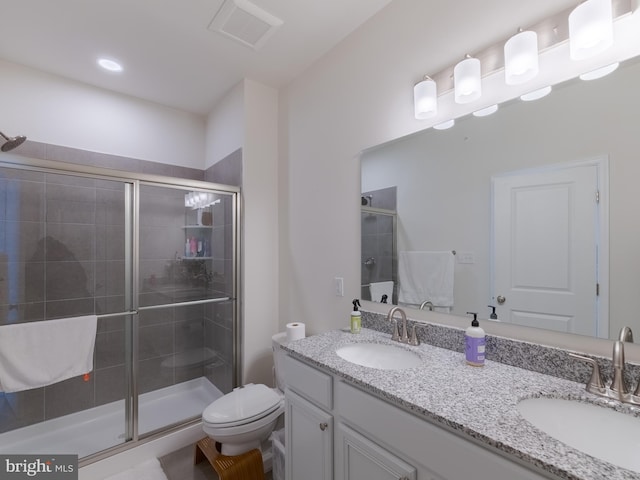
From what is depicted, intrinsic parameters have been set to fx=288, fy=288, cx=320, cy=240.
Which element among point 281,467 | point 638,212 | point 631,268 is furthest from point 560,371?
point 281,467

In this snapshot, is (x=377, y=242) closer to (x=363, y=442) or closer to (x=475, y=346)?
(x=475, y=346)

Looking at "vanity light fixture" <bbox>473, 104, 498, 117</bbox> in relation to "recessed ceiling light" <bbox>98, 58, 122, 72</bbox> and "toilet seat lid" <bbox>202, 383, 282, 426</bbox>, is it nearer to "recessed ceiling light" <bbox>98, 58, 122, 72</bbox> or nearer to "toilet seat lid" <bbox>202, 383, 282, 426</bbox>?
"toilet seat lid" <bbox>202, 383, 282, 426</bbox>

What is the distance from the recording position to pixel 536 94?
1056mm

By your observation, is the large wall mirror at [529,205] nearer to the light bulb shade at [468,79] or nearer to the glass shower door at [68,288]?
the light bulb shade at [468,79]

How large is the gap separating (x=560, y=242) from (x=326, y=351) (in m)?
1.00

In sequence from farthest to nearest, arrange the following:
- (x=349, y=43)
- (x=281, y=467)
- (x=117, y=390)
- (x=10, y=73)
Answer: (x=117, y=390), (x=10, y=73), (x=349, y=43), (x=281, y=467)

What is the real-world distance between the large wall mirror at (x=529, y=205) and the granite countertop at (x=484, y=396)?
217mm

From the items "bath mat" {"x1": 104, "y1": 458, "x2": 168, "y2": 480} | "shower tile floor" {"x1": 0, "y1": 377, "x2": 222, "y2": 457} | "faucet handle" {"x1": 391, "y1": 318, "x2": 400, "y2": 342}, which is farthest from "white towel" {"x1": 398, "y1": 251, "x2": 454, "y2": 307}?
"shower tile floor" {"x1": 0, "y1": 377, "x2": 222, "y2": 457}

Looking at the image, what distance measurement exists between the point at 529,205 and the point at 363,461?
3.61 ft

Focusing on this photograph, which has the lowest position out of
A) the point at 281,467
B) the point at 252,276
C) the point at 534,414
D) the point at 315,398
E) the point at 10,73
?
the point at 281,467

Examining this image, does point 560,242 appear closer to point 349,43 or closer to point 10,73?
point 349,43

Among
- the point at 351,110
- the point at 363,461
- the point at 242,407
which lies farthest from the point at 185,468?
the point at 351,110

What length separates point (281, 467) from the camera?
5.26ft

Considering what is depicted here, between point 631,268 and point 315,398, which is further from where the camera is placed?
point 315,398
